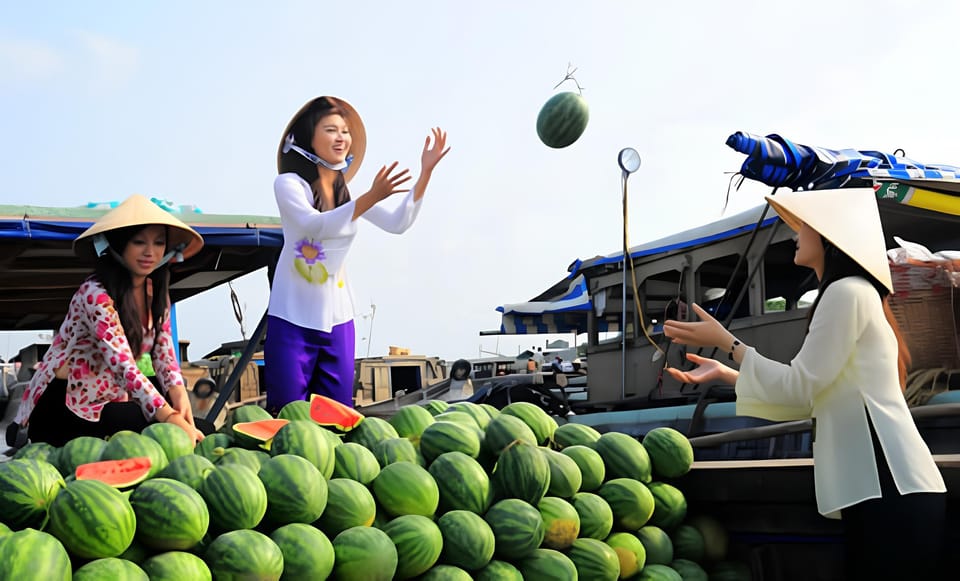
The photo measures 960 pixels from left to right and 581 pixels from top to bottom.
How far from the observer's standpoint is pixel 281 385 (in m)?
3.80

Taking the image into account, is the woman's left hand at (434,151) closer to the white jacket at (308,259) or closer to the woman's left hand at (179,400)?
the white jacket at (308,259)

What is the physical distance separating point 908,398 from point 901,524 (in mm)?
2813

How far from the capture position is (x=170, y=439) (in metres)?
2.41

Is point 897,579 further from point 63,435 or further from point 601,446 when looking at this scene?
point 63,435

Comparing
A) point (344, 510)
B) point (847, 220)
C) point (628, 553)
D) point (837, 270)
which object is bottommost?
point (628, 553)

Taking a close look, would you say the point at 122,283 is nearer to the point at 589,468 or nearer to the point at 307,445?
the point at 307,445

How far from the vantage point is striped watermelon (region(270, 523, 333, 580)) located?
1.95 m

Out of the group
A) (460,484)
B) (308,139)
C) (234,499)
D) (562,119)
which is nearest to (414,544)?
(460,484)

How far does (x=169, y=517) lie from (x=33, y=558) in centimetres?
31

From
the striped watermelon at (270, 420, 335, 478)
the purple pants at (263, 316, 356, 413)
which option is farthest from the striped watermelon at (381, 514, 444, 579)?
the purple pants at (263, 316, 356, 413)

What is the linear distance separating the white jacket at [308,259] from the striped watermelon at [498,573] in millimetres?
1912

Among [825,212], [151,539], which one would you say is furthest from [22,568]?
[825,212]

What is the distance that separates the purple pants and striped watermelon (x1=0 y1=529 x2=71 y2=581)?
6.62 ft

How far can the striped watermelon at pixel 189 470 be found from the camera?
2.10 meters
